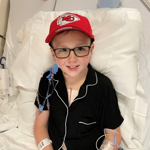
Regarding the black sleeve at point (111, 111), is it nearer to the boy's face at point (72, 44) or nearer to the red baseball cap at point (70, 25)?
the boy's face at point (72, 44)

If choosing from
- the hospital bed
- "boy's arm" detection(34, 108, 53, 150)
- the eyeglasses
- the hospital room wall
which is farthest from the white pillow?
the hospital room wall

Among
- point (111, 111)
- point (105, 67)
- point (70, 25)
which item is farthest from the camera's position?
point (105, 67)

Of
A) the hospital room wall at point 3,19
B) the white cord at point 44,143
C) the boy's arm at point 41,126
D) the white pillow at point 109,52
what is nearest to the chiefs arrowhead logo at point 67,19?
the white pillow at point 109,52

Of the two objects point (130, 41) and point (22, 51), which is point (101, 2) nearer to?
point (130, 41)

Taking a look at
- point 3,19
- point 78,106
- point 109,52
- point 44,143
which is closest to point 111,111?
point 78,106

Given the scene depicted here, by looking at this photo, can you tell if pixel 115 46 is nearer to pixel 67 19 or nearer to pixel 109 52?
pixel 109 52

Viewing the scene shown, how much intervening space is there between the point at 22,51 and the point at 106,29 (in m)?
0.65

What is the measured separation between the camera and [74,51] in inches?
33.3

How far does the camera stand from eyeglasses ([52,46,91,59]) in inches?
33.5

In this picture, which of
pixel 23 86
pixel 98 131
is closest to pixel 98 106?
pixel 98 131

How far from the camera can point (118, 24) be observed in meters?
1.04

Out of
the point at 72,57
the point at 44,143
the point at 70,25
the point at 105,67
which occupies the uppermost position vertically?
the point at 70,25

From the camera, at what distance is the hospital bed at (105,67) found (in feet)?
3.41

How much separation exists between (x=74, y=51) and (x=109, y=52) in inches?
12.5
